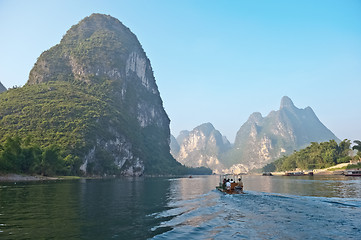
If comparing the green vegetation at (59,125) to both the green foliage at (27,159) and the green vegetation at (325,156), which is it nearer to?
the green foliage at (27,159)

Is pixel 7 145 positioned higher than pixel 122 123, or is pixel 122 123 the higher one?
pixel 122 123

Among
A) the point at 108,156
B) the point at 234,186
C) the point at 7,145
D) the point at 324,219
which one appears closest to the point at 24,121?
the point at 108,156

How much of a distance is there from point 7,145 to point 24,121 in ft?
182

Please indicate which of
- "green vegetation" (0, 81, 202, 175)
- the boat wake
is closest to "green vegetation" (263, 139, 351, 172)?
"green vegetation" (0, 81, 202, 175)

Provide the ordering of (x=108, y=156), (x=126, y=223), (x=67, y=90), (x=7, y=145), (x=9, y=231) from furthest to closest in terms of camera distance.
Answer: (x=67, y=90) < (x=108, y=156) < (x=7, y=145) < (x=126, y=223) < (x=9, y=231)

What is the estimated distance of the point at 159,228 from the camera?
16.4 meters

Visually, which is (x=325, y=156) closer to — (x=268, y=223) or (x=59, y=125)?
(x=268, y=223)

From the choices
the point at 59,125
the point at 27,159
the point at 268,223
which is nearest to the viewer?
the point at 268,223

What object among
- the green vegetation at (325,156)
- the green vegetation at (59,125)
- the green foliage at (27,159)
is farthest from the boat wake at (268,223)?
the green vegetation at (325,156)

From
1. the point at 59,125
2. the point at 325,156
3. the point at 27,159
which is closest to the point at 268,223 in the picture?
the point at 27,159

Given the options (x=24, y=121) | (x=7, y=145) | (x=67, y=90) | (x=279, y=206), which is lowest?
(x=279, y=206)

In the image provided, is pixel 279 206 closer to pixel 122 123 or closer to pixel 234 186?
pixel 234 186

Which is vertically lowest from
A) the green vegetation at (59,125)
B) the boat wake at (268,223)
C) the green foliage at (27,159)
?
the boat wake at (268,223)

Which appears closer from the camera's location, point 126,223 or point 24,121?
point 126,223
